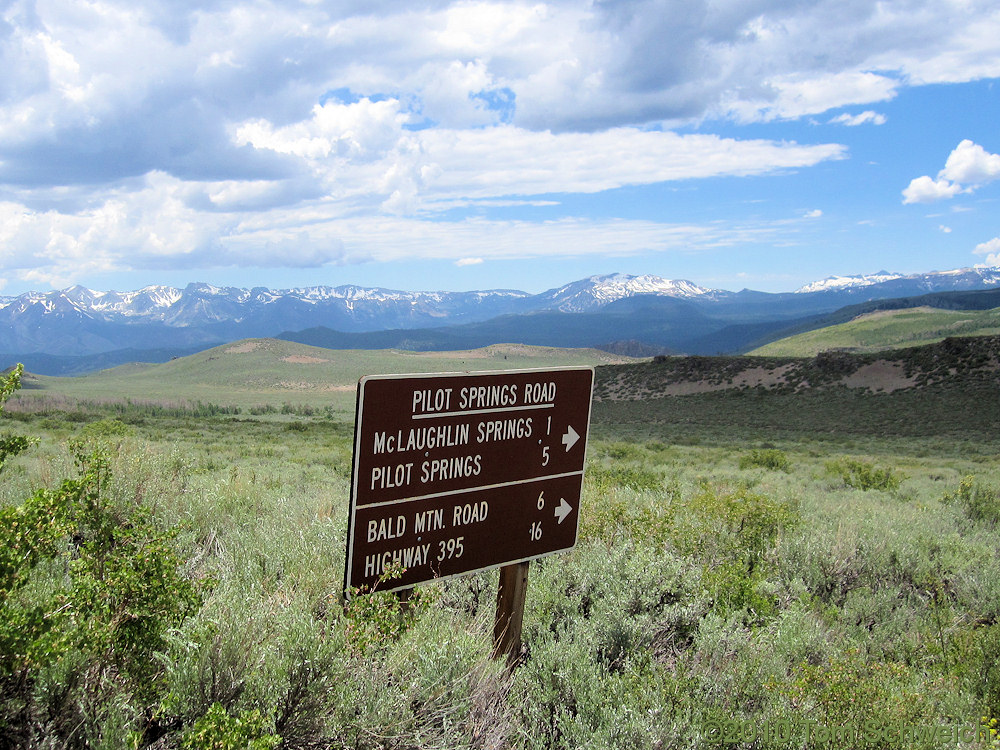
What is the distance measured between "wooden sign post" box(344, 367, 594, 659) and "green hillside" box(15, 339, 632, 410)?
71014mm

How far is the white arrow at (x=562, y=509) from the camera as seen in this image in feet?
13.5

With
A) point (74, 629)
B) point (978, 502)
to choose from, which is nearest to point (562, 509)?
point (74, 629)

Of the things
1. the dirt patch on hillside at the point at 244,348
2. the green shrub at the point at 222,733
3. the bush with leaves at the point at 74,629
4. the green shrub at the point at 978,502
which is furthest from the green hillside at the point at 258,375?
the green shrub at the point at 222,733

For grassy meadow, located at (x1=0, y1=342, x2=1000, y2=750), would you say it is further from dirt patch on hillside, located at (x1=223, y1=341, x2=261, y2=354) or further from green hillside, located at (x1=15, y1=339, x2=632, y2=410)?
dirt patch on hillside, located at (x1=223, y1=341, x2=261, y2=354)

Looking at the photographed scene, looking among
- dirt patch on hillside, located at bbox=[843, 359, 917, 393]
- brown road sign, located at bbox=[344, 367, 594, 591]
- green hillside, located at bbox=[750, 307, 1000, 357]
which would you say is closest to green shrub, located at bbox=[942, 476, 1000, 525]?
brown road sign, located at bbox=[344, 367, 594, 591]

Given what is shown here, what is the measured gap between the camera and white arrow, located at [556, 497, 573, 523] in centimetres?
Result: 413

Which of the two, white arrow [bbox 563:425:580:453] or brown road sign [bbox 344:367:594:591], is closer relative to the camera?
brown road sign [bbox 344:367:594:591]

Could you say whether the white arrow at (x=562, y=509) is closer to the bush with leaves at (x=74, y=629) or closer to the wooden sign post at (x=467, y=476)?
the wooden sign post at (x=467, y=476)

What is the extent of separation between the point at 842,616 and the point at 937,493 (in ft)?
32.7

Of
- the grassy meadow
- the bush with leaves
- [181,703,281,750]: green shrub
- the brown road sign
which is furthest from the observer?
the brown road sign

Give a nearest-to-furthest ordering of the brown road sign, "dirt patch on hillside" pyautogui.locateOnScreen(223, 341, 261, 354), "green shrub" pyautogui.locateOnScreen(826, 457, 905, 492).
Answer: the brown road sign → "green shrub" pyautogui.locateOnScreen(826, 457, 905, 492) → "dirt patch on hillside" pyautogui.locateOnScreen(223, 341, 261, 354)

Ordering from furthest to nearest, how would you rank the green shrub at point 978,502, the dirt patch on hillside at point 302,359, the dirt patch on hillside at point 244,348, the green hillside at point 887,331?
the green hillside at point 887,331 → the dirt patch on hillside at point 244,348 → the dirt patch on hillside at point 302,359 → the green shrub at point 978,502

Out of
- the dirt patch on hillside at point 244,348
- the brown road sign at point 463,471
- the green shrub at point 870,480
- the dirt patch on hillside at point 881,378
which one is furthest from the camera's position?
the dirt patch on hillside at point 244,348

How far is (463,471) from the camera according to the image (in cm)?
360
